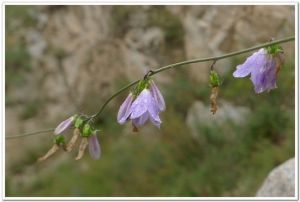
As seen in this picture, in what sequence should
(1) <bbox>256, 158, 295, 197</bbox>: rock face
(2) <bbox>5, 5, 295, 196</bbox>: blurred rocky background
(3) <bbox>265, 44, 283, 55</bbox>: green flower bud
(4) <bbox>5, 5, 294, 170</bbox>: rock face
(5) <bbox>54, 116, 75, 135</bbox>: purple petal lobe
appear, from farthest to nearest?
(4) <bbox>5, 5, 294, 170</bbox>: rock face < (2) <bbox>5, 5, 295, 196</bbox>: blurred rocky background < (1) <bbox>256, 158, 295, 197</bbox>: rock face < (5) <bbox>54, 116, 75, 135</bbox>: purple petal lobe < (3) <bbox>265, 44, 283, 55</bbox>: green flower bud

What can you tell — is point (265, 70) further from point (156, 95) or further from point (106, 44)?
point (106, 44)

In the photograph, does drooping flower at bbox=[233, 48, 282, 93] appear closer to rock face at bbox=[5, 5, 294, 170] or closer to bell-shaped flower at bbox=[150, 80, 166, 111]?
bell-shaped flower at bbox=[150, 80, 166, 111]

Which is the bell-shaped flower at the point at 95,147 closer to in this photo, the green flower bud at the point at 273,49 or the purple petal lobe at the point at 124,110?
the purple petal lobe at the point at 124,110

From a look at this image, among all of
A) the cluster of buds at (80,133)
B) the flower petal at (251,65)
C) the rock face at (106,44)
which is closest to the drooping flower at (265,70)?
the flower petal at (251,65)

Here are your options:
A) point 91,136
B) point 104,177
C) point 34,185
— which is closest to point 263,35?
point 104,177

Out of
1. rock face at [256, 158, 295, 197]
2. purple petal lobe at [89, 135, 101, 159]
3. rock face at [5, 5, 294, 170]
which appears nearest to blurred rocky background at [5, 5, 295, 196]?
rock face at [5, 5, 294, 170]

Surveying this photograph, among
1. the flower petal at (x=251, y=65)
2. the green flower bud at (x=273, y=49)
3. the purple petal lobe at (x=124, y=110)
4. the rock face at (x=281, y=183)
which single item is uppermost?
the green flower bud at (x=273, y=49)

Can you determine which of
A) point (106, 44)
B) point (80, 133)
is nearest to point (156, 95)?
point (80, 133)
